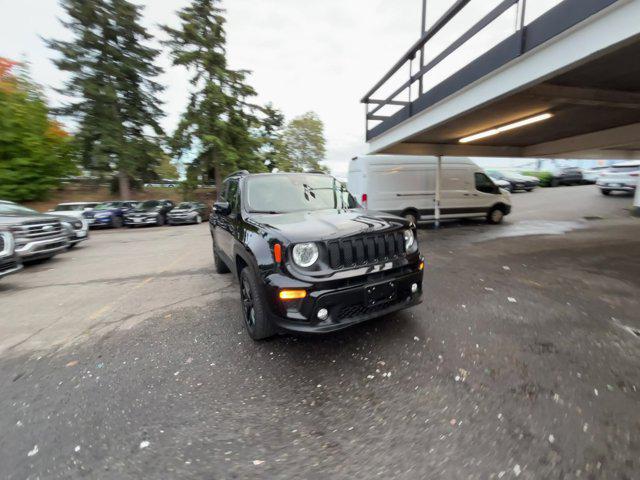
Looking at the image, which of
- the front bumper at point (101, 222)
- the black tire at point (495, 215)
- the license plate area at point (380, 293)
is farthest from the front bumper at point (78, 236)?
the black tire at point (495, 215)

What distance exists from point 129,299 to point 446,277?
5.27 metres

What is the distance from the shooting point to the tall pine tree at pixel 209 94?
20.1 metres

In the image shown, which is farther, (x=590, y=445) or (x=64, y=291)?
(x=64, y=291)

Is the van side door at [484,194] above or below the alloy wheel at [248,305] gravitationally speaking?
above

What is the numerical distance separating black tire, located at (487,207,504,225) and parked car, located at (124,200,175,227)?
16.4 m

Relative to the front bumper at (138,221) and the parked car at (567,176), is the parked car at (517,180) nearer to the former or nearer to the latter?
the parked car at (567,176)

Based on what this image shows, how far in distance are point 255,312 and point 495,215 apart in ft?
35.6

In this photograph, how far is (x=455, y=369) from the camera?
8.86 ft

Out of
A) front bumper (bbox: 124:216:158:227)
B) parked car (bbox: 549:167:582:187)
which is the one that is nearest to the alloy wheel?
front bumper (bbox: 124:216:158:227)

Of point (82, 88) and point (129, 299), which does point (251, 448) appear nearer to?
point (129, 299)

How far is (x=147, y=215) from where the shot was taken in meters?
16.6

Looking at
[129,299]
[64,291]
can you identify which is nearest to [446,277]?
[129,299]

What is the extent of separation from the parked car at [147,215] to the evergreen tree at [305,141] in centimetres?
2227

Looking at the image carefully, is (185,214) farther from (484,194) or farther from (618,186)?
(618,186)
